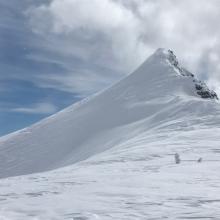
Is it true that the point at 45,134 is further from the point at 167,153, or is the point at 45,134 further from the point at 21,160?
the point at 167,153

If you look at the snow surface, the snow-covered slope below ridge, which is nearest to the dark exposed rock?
the snow-covered slope below ridge

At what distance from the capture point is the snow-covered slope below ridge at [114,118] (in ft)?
180

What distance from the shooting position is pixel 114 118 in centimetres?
6900

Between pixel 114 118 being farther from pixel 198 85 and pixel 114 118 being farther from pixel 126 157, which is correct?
pixel 126 157

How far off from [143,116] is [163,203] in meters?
51.2

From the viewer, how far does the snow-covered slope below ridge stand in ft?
180

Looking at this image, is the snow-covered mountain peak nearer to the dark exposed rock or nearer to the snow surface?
the dark exposed rock

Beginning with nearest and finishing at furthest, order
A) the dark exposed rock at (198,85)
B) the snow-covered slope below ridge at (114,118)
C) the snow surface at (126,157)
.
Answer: the snow surface at (126,157)
the snow-covered slope below ridge at (114,118)
the dark exposed rock at (198,85)

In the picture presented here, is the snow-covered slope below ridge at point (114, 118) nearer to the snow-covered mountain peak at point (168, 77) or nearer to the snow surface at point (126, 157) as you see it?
the snow-covered mountain peak at point (168, 77)

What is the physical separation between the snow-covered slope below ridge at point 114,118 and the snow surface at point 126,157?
0.19m

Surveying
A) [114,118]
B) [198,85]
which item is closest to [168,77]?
[198,85]

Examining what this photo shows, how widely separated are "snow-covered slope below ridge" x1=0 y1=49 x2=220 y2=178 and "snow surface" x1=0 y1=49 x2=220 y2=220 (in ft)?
0.61

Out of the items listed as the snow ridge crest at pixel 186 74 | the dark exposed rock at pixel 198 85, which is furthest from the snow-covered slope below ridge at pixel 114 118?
the snow ridge crest at pixel 186 74

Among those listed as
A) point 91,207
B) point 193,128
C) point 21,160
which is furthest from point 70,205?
point 21,160
